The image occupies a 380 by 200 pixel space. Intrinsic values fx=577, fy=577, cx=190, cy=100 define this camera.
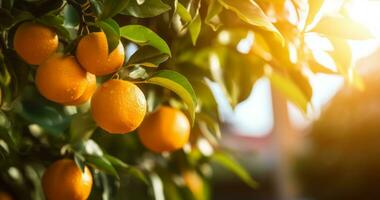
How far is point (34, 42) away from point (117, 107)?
10 centimetres

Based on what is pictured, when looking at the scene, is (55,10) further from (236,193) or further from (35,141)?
(236,193)

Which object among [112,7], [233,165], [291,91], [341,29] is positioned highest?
[112,7]

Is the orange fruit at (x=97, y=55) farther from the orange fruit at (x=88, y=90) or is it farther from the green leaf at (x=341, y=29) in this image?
the green leaf at (x=341, y=29)

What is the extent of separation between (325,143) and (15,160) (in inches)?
121

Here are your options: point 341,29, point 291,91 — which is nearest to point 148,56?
point 341,29

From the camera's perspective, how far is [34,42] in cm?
53

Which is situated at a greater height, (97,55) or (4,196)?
(97,55)

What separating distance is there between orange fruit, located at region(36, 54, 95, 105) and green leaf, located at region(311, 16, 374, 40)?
0.27m

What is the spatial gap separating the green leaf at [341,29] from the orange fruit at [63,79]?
0.27 m

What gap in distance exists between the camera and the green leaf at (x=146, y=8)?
0.54 metres

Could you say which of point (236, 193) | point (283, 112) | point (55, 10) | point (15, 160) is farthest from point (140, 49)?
point (236, 193)

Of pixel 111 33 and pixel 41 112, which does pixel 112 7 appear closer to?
pixel 111 33

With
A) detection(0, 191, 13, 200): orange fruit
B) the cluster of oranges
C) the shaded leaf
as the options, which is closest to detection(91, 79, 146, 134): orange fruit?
the cluster of oranges

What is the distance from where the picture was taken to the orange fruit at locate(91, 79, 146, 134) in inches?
21.0
